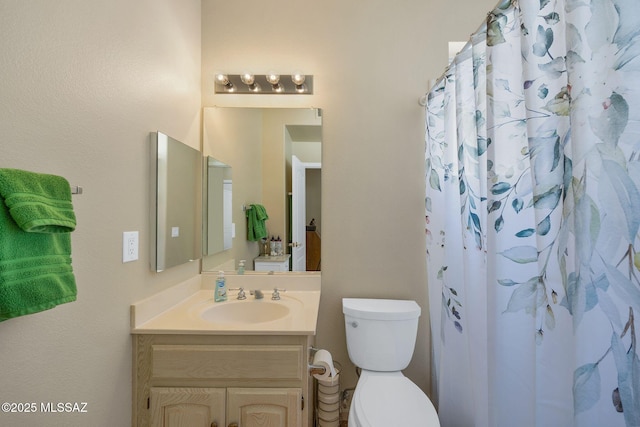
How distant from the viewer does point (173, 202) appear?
1510mm

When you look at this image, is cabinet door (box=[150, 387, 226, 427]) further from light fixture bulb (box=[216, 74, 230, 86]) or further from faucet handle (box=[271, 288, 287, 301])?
light fixture bulb (box=[216, 74, 230, 86])

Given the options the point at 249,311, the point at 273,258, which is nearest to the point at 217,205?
the point at 273,258

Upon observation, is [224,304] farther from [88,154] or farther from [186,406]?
[88,154]

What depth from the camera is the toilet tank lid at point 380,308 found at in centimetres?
166

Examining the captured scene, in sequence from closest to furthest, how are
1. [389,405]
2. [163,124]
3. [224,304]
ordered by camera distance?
[389,405], [163,124], [224,304]

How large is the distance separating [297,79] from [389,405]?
1.85 metres

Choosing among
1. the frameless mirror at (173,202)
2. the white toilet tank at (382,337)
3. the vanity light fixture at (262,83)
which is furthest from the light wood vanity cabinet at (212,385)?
the vanity light fixture at (262,83)

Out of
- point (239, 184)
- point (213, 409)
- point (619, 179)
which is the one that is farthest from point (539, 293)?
point (239, 184)

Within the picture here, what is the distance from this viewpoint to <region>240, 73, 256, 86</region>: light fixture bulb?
1866 millimetres

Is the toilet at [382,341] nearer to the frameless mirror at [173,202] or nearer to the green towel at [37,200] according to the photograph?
the frameless mirror at [173,202]

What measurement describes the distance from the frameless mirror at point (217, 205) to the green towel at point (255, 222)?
0.12 meters

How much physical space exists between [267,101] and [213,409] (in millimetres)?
1715

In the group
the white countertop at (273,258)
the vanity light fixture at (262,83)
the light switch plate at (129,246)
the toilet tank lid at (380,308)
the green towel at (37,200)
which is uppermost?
the vanity light fixture at (262,83)

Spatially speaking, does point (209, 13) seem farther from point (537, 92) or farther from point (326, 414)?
point (326, 414)
